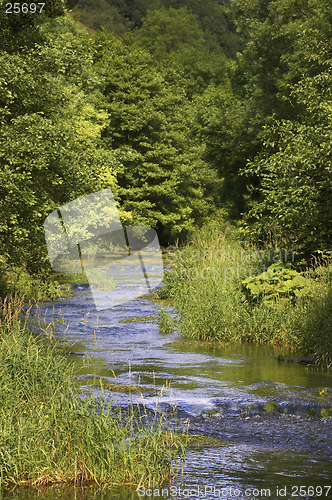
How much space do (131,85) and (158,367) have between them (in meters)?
26.7

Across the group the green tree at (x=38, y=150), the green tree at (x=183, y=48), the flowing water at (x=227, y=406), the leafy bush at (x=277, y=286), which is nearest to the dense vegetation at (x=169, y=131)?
the green tree at (x=38, y=150)

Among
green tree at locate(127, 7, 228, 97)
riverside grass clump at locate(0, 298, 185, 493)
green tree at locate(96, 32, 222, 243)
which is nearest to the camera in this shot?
riverside grass clump at locate(0, 298, 185, 493)

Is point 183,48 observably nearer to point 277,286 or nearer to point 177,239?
point 177,239

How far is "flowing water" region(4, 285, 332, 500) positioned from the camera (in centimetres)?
449

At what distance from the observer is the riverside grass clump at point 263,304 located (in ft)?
29.7

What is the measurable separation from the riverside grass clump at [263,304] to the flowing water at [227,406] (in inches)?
16.4

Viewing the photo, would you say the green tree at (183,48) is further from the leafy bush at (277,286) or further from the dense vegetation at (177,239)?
the leafy bush at (277,286)

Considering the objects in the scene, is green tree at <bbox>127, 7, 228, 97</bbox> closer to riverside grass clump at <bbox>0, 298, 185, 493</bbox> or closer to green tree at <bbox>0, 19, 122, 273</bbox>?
green tree at <bbox>0, 19, 122, 273</bbox>

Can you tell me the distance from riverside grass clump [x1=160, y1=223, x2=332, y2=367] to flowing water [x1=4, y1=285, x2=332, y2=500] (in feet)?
1.36

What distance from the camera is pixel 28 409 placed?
531 cm

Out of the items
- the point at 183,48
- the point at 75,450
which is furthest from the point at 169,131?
the point at 75,450

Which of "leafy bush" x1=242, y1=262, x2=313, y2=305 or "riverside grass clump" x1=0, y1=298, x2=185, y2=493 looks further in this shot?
"leafy bush" x1=242, y1=262, x2=313, y2=305

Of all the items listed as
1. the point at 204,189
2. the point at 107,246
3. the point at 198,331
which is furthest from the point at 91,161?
the point at 204,189

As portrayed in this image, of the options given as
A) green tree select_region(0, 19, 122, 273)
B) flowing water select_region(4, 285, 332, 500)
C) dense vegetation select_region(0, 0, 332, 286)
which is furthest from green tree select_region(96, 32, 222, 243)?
flowing water select_region(4, 285, 332, 500)
